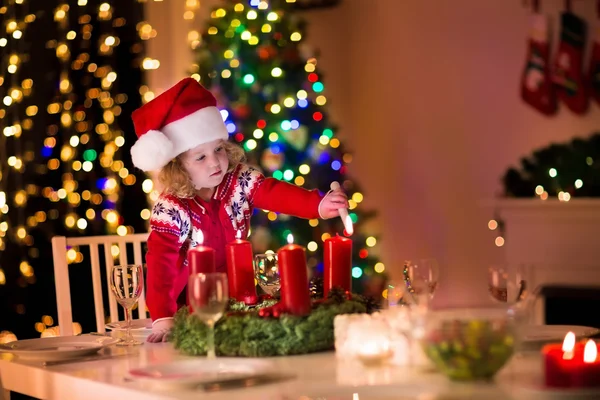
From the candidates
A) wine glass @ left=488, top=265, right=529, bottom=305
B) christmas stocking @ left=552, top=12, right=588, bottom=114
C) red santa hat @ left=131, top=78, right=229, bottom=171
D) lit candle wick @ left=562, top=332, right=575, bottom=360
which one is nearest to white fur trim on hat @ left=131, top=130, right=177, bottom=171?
red santa hat @ left=131, top=78, right=229, bottom=171

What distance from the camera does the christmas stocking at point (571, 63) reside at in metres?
5.03

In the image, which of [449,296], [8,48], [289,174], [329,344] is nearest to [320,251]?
[289,174]

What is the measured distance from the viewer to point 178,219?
2.50m

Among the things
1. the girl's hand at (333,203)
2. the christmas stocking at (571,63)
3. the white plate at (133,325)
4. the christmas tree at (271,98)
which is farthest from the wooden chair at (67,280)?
the christmas stocking at (571,63)

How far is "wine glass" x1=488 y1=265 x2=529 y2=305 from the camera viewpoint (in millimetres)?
1735

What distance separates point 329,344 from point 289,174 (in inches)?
106

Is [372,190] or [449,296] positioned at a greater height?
[372,190]

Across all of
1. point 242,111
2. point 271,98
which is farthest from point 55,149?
point 271,98

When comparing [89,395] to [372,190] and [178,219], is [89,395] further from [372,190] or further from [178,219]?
[372,190]

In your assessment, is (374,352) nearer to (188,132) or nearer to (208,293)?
(208,293)

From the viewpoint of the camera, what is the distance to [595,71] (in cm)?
499

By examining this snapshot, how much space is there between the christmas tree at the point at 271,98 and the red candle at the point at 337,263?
2398 mm

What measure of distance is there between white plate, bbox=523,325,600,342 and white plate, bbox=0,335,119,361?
0.89 meters

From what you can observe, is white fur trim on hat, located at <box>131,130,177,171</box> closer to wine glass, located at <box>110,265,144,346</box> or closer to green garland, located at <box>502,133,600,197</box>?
wine glass, located at <box>110,265,144,346</box>
